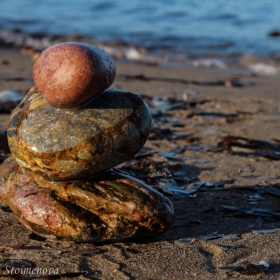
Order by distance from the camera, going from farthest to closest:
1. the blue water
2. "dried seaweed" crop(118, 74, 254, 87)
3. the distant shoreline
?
the blue water → the distant shoreline → "dried seaweed" crop(118, 74, 254, 87)

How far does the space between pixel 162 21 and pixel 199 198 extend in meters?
11.6

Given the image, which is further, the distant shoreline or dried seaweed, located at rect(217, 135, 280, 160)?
the distant shoreline

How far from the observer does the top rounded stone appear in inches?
103

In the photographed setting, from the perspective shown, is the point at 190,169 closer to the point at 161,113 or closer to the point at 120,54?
the point at 161,113

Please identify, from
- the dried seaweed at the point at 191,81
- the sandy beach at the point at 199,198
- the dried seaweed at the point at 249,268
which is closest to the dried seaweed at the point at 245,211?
the sandy beach at the point at 199,198

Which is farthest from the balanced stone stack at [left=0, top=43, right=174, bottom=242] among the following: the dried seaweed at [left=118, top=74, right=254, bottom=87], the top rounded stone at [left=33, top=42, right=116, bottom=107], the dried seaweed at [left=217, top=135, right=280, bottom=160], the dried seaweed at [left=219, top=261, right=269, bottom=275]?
the dried seaweed at [left=118, top=74, right=254, bottom=87]

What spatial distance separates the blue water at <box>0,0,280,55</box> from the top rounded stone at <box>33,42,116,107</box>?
8760 mm

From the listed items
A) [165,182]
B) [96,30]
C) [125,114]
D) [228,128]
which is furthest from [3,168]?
[96,30]

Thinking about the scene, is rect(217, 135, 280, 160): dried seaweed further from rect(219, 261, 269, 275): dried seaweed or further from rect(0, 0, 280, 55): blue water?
rect(0, 0, 280, 55): blue water

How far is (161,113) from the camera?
5.62m

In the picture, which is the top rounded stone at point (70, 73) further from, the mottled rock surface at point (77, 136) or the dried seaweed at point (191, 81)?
the dried seaweed at point (191, 81)

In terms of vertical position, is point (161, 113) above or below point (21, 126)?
below

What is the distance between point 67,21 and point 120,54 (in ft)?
15.1

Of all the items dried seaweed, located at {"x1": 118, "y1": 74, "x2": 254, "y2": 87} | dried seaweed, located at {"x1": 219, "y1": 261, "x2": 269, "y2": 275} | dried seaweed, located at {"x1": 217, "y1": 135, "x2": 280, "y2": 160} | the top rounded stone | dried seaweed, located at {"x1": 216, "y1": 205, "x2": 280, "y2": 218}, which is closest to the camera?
dried seaweed, located at {"x1": 219, "y1": 261, "x2": 269, "y2": 275}
